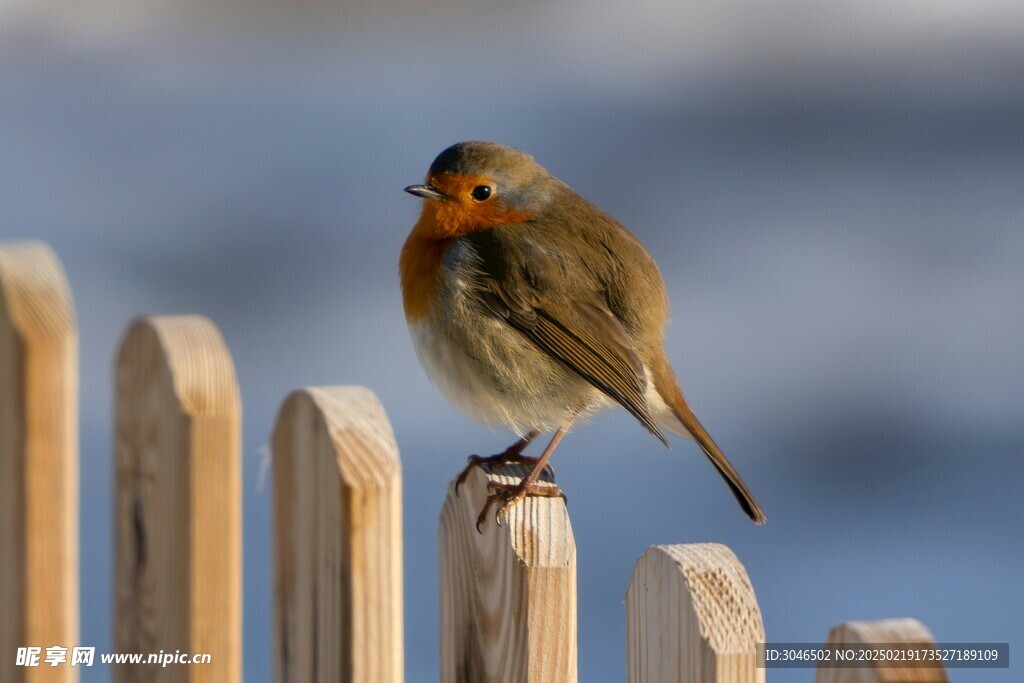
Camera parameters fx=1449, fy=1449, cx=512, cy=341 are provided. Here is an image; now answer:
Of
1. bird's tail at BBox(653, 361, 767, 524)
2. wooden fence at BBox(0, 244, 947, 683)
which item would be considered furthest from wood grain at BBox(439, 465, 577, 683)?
bird's tail at BBox(653, 361, 767, 524)

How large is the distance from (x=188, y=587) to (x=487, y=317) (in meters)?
1.16

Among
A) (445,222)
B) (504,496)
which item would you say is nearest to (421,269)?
(445,222)

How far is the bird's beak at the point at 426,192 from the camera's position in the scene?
328 centimetres

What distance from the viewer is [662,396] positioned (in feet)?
10.8

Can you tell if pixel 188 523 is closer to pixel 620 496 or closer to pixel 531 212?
pixel 531 212

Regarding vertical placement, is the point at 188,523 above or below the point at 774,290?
below

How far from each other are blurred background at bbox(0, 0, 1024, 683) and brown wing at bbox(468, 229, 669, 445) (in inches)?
77.6

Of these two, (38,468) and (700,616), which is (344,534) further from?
(38,468)

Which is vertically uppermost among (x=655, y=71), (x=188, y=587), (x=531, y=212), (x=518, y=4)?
(x=518, y=4)

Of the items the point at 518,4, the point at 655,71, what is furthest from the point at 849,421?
the point at 518,4

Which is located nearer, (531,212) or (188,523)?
(188,523)

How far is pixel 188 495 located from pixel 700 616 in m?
0.86

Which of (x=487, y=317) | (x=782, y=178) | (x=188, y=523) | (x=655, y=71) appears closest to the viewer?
(x=188, y=523)

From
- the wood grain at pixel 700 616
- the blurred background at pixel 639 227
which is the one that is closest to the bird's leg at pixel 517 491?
the wood grain at pixel 700 616
